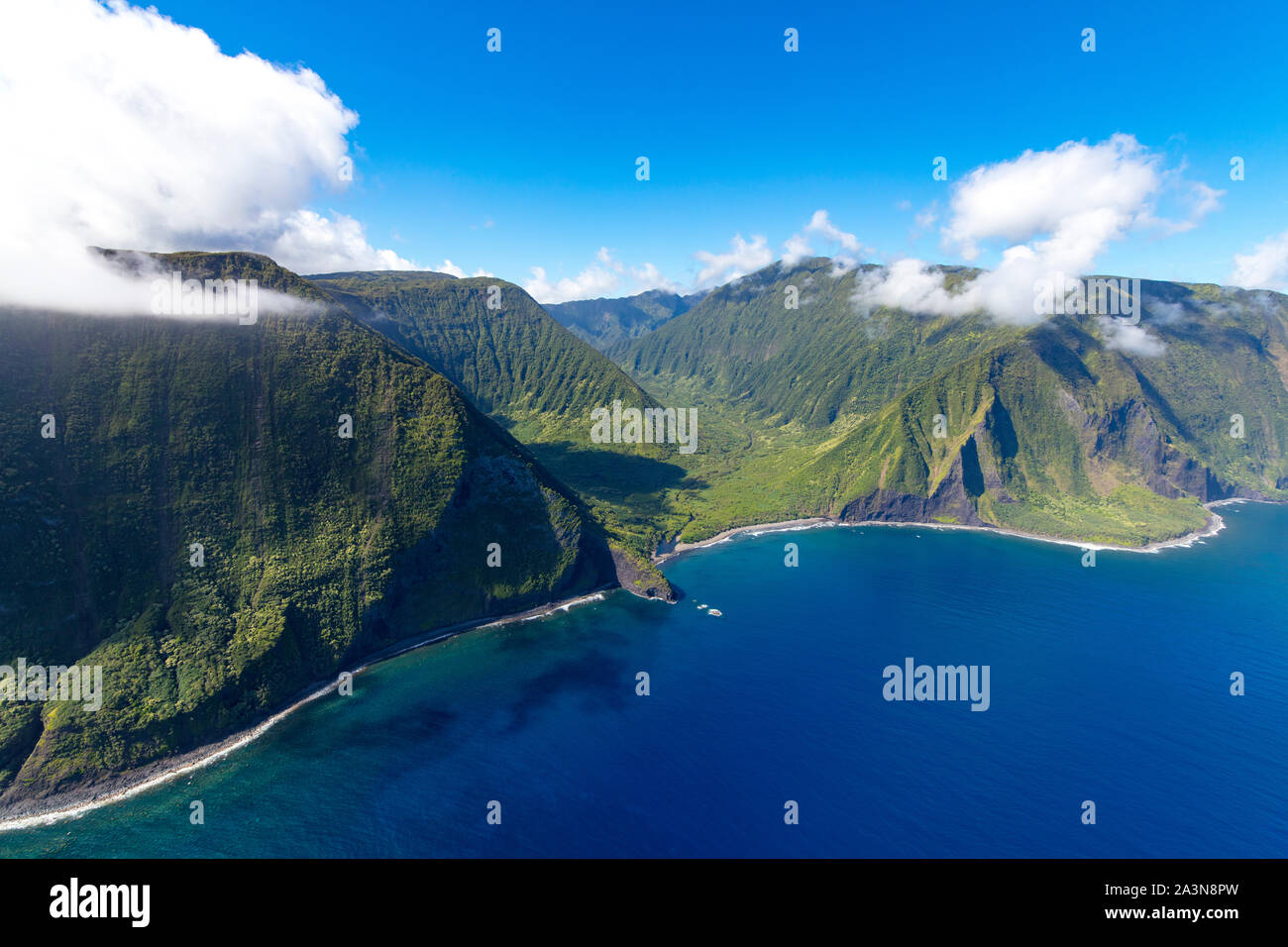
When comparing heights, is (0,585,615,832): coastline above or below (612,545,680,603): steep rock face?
below

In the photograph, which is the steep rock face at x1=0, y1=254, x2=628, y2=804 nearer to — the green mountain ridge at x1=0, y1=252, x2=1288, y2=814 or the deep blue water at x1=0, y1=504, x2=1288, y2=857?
the green mountain ridge at x1=0, y1=252, x2=1288, y2=814

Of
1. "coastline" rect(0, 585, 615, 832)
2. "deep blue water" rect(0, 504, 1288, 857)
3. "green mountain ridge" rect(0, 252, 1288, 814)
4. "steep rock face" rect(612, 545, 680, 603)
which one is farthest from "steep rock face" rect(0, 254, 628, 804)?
"deep blue water" rect(0, 504, 1288, 857)

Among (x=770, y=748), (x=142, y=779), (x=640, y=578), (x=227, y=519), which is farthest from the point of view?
(x=640, y=578)

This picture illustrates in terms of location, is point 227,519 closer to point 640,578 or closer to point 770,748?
point 640,578

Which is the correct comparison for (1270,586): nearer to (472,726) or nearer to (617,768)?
(617,768)

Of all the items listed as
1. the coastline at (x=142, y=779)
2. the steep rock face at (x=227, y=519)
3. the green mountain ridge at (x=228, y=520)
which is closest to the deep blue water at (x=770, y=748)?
the coastline at (x=142, y=779)

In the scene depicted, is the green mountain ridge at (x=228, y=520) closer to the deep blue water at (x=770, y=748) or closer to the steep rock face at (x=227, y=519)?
the steep rock face at (x=227, y=519)

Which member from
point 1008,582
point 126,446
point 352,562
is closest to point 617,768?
point 352,562

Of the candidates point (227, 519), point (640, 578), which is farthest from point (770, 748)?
point (227, 519)
